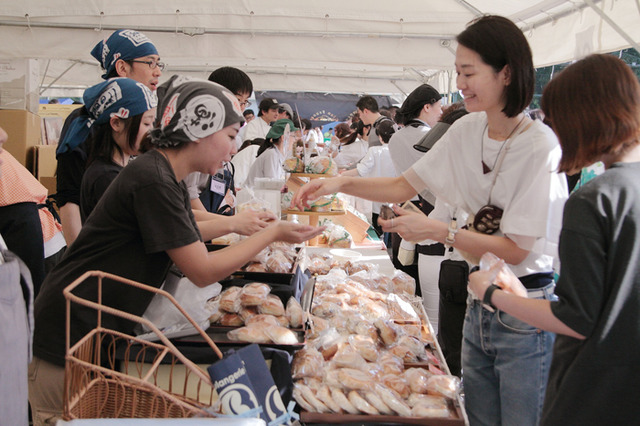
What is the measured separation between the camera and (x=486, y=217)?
1745 mm

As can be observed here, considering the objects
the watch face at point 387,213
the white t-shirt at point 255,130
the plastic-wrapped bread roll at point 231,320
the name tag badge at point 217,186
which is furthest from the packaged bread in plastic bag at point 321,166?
the white t-shirt at point 255,130

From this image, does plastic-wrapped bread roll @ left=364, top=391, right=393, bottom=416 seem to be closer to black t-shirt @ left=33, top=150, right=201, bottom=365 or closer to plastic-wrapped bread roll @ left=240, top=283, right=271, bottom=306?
plastic-wrapped bread roll @ left=240, top=283, right=271, bottom=306

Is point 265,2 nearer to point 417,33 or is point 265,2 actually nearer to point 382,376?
point 417,33

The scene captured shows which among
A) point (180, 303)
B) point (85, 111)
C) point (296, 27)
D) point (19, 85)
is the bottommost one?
point (180, 303)

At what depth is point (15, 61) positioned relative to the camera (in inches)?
229

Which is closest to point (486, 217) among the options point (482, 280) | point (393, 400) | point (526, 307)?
point (482, 280)

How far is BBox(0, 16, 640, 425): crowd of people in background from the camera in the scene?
121 cm

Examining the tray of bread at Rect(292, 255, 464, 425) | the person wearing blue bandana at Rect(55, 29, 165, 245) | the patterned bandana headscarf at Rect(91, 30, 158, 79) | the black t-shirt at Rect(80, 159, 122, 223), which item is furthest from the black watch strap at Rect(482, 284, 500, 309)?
the patterned bandana headscarf at Rect(91, 30, 158, 79)

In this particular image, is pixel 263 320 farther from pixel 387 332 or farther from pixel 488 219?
pixel 488 219

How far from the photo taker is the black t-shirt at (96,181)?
2.11 metres

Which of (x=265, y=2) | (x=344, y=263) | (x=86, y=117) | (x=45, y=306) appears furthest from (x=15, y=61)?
(x=45, y=306)

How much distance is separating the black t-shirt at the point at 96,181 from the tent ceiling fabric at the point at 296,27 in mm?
3737

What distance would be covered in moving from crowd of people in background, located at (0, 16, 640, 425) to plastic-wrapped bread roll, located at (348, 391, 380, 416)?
468mm

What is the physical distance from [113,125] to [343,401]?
1561mm
